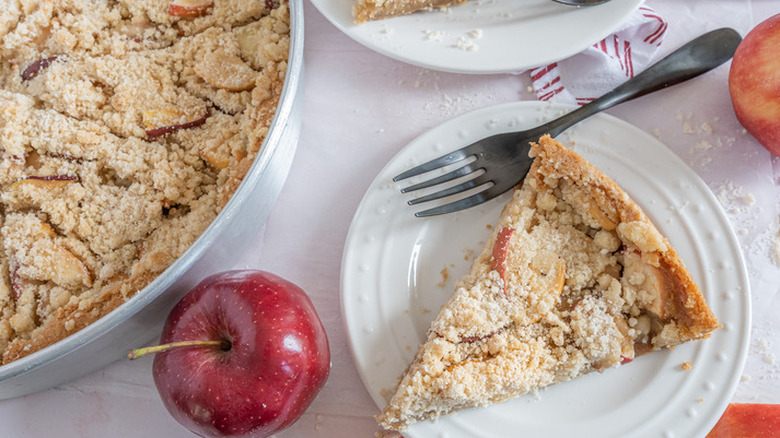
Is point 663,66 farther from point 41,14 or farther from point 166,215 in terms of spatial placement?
point 41,14

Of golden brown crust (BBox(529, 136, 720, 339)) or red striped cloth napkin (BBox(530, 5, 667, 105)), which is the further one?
red striped cloth napkin (BBox(530, 5, 667, 105))

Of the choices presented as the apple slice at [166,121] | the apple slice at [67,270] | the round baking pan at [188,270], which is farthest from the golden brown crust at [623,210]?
the apple slice at [67,270]

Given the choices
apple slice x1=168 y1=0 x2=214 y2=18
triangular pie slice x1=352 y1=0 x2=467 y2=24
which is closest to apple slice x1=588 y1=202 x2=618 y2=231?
triangular pie slice x1=352 y1=0 x2=467 y2=24

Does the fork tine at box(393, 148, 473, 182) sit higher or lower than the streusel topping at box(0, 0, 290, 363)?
lower

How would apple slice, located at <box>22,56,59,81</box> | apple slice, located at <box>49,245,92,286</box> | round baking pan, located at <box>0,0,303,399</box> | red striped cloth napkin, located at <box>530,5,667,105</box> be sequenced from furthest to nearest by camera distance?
red striped cloth napkin, located at <box>530,5,667,105</box>
apple slice, located at <box>22,56,59,81</box>
apple slice, located at <box>49,245,92,286</box>
round baking pan, located at <box>0,0,303,399</box>

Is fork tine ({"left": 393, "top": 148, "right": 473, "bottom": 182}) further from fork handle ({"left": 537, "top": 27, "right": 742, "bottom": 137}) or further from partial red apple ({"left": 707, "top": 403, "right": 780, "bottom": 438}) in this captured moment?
partial red apple ({"left": 707, "top": 403, "right": 780, "bottom": 438})

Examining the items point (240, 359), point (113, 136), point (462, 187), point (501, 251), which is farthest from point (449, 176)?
point (113, 136)
